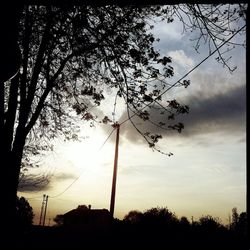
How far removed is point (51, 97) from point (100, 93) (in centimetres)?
Result: 162

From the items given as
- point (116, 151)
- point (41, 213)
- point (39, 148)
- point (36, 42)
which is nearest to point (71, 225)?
point (116, 151)

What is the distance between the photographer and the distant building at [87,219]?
4656 cm

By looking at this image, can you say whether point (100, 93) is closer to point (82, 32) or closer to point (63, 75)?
point (63, 75)

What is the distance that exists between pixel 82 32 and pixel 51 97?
11.6 feet

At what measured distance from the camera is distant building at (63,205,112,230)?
4656 cm

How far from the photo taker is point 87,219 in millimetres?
48469

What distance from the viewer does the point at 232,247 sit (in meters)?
20.5

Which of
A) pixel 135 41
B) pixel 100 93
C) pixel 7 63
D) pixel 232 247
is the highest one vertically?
pixel 135 41

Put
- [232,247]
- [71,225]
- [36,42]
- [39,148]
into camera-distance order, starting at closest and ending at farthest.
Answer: [36,42], [39,148], [232,247], [71,225]

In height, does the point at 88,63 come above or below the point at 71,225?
above

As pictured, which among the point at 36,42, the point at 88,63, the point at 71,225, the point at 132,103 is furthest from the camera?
the point at 71,225

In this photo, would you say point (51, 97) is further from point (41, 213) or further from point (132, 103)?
point (41, 213)

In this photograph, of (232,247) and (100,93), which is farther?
(232,247)

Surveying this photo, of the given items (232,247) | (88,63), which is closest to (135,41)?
(88,63)
